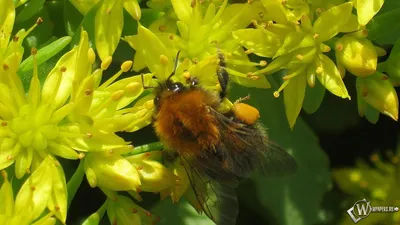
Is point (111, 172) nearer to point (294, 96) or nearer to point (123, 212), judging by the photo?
point (123, 212)

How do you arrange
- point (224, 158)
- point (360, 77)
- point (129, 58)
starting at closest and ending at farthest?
1. point (224, 158)
2. point (360, 77)
3. point (129, 58)

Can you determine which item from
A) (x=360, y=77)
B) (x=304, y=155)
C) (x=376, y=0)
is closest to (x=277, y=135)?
(x=304, y=155)

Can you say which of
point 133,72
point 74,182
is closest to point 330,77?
point 133,72

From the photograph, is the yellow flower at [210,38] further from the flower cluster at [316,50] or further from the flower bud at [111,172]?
the flower bud at [111,172]

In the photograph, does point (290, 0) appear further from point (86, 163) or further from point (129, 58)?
point (86, 163)

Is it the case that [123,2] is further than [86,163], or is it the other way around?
[123,2]

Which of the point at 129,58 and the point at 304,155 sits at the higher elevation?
the point at 129,58

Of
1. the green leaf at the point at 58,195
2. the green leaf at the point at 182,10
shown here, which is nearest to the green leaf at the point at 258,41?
the green leaf at the point at 182,10
